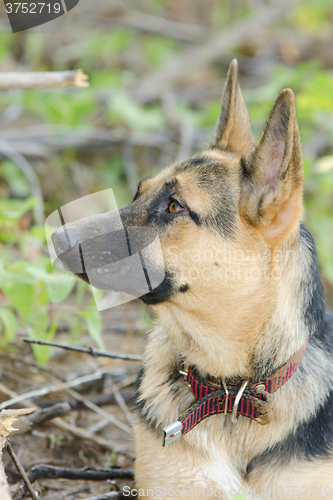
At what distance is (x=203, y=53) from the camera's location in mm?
7918

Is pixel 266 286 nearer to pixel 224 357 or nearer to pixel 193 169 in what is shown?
pixel 224 357

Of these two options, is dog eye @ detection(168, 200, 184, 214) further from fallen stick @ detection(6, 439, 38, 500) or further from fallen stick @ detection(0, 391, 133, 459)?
fallen stick @ detection(0, 391, 133, 459)

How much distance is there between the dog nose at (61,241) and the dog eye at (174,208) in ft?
1.88

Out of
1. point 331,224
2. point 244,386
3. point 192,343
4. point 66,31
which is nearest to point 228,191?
point 192,343

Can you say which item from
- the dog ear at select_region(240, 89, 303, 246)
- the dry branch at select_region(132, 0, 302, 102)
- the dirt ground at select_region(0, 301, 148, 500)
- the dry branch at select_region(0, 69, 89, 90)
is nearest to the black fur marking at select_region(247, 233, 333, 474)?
the dog ear at select_region(240, 89, 303, 246)

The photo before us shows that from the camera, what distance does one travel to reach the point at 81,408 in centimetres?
345

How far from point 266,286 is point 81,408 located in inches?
68.5

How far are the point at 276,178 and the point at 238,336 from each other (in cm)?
A: 84

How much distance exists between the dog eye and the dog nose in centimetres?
57

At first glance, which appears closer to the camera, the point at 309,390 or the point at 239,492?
the point at 239,492

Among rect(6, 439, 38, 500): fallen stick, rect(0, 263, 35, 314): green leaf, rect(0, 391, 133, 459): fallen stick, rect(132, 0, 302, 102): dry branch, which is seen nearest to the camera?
rect(6, 439, 38, 500): fallen stick

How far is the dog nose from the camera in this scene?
8.11 feet

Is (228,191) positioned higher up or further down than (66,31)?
higher up

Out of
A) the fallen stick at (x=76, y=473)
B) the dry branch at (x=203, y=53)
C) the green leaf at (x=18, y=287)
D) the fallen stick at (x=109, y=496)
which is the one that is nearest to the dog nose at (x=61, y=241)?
the green leaf at (x=18, y=287)
